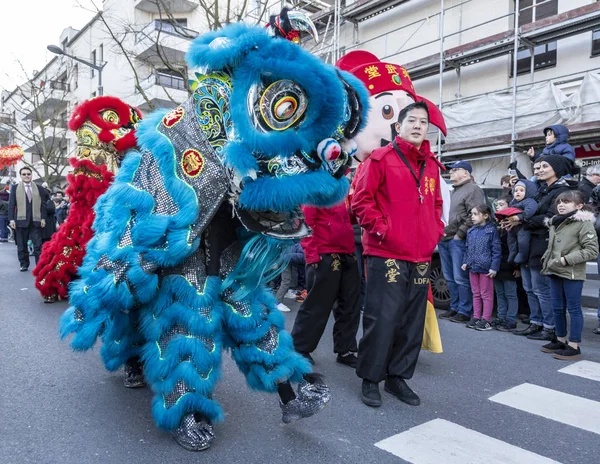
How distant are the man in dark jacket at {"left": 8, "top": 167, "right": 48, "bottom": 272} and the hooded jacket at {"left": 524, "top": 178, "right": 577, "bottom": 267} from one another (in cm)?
823

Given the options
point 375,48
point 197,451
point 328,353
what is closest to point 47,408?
point 197,451

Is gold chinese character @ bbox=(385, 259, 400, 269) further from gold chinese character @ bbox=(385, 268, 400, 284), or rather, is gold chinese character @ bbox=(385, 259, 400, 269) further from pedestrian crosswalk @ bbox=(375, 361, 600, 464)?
pedestrian crosswalk @ bbox=(375, 361, 600, 464)

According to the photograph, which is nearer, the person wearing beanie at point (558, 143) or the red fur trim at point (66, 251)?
the person wearing beanie at point (558, 143)

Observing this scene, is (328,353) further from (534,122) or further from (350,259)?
(534,122)

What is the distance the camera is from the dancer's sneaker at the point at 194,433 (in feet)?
7.75

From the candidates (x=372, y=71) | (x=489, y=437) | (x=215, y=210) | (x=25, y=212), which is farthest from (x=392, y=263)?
(x=25, y=212)

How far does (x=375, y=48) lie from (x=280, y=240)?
50.9 feet

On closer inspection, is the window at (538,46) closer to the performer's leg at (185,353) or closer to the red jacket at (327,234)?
the red jacket at (327,234)

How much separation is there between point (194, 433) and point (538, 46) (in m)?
13.7

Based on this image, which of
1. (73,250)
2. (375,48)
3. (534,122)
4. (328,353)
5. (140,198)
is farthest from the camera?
(375,48)

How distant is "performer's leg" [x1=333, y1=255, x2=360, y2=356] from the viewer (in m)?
3.91

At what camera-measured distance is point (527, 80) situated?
13.1 m

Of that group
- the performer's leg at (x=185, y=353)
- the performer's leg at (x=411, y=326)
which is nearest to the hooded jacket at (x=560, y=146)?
the performer's leg at (x=411, y=326)

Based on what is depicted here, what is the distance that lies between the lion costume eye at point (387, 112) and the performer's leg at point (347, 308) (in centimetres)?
120
